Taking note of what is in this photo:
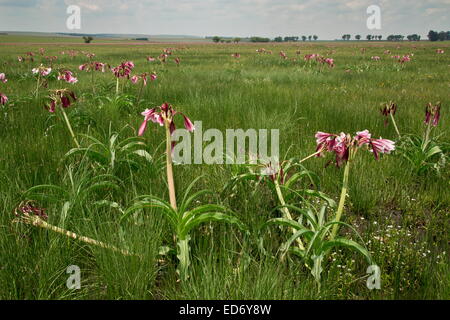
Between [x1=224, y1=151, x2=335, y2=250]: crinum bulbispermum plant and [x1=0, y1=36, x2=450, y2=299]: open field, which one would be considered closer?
Result: [x1=0, y1=36, x2=450, y2=299]: open field

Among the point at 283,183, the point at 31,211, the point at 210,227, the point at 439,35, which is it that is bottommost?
the point at 210,227

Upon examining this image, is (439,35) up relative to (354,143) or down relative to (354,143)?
up

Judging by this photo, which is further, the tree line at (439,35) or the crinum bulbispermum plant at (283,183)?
the tree line at (439,35)

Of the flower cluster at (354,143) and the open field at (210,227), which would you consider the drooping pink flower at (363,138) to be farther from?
the open field at (210,227)

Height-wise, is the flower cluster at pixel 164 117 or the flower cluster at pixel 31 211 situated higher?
the flower cluster at pixel 164 117

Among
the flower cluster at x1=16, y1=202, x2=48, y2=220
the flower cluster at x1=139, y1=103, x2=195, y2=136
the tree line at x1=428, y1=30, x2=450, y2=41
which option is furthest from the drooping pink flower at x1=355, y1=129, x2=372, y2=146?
the tree line at x1=428, y1=30, x2=450, y2=41

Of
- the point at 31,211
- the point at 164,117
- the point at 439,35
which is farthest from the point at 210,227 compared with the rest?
the point at 439,35

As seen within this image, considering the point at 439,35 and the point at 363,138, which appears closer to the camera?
the point at 363,138

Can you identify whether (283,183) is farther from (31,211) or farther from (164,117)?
(31,211)

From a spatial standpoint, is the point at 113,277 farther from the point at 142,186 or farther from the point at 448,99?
the point at 448,99

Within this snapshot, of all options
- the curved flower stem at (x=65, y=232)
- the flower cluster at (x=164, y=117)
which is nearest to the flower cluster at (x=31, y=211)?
the curved flower stem at (x=65, y=232)

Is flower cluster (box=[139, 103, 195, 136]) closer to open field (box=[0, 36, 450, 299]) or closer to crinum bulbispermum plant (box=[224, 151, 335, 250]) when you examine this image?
open field (box=[0, 36, 450, 299])

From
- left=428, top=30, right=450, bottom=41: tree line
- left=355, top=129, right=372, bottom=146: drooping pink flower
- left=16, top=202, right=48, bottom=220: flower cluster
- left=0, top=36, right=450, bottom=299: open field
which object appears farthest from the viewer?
left=428, top=30, right=450, bottom=41: tree line
